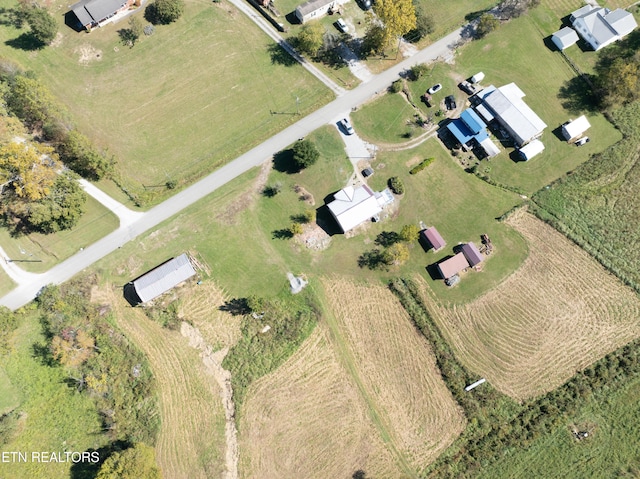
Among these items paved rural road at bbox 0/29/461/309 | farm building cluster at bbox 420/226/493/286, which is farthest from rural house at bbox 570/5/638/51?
farm building cluster at bbox 420/226/493/286

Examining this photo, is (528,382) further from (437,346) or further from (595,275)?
(595,275)

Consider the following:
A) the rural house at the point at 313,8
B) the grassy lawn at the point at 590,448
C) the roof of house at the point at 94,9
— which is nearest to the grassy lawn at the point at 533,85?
the rural house at the point at 313,8

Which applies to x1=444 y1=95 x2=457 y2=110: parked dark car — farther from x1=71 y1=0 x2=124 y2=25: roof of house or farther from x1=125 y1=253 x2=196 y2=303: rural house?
x1=71 y1=0 x2=124 y2=25: roof of house

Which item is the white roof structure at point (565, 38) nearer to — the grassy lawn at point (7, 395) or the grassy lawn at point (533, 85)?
the grassy lawn at point (533, 85)

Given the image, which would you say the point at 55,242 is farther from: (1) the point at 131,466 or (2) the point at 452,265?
(2) the point at 452,265

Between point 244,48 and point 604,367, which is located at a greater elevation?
point 244,48

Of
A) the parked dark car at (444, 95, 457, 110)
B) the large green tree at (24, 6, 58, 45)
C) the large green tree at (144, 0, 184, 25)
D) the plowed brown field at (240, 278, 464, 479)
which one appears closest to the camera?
the plowed brown field at (240, 278, 464, 479)

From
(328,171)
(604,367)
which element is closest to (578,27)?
(328,171)
